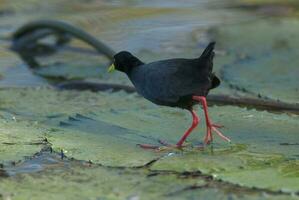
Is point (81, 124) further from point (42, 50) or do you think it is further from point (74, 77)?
point (42, 50)

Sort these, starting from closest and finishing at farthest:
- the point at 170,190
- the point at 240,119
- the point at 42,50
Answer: the point at 170,190 < the point at 240,119 < the point at 42,50

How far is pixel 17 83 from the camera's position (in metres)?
5.47

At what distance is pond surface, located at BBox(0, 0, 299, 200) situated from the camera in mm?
2922

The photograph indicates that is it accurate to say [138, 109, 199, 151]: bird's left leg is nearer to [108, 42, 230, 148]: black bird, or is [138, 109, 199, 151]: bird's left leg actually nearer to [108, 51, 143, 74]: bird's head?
[108, 42, 230, 148]: black bird

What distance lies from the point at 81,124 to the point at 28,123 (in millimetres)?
255

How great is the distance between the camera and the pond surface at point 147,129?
292cm

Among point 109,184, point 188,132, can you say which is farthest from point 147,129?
point 109,184

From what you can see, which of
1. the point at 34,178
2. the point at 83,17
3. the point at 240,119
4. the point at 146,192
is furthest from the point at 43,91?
the point at 83,17

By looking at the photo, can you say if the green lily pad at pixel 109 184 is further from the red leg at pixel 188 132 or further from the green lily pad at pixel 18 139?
the red leg at pixel 188 132

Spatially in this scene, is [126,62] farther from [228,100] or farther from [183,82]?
[228,100]

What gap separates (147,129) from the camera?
3734 mm

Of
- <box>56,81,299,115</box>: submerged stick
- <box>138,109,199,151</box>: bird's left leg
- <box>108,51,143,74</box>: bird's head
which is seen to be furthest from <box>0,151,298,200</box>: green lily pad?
<box>56,81,299,115</box>: submerged stick

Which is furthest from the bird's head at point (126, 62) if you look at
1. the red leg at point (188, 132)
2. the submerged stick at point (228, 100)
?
the submerged stick at point (228, 100)

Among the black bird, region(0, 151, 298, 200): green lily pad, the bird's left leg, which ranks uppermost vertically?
the black bird
